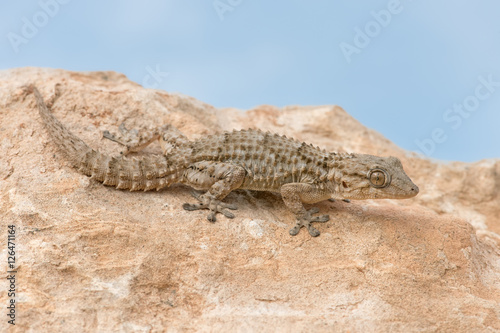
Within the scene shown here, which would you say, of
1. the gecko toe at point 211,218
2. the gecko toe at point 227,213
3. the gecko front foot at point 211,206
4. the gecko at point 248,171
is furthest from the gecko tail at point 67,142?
the gecko toe at point 227,213

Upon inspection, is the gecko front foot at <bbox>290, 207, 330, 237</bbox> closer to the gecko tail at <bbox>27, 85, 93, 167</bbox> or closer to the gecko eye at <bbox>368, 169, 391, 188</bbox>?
the gecko eye at <bbox>368, 169, 391, 188</bbox>

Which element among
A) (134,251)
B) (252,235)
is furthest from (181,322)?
(252,235)

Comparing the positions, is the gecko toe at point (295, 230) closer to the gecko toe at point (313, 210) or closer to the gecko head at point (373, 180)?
the gecko toe at point (313, 210)

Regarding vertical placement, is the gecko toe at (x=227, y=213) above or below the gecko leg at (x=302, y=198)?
below

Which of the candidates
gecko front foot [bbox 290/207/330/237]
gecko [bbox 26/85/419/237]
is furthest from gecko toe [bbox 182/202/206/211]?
gecko front foot [bbox 290/207/330/237]

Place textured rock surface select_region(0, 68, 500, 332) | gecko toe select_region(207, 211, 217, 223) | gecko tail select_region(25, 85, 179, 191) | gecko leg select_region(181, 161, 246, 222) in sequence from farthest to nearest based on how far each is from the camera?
gecko leg select_region(181, 161, 246, 222), gecko tail select_region(25, 85, 179, 191), gecko toe select_region(207, 211, 217, 223), textured rock surface select_region(0, 68, 500, 332)

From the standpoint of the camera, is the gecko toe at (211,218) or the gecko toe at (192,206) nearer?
the gecko toe at (211,218)

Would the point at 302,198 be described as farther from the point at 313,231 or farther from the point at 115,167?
the point at 115,167
